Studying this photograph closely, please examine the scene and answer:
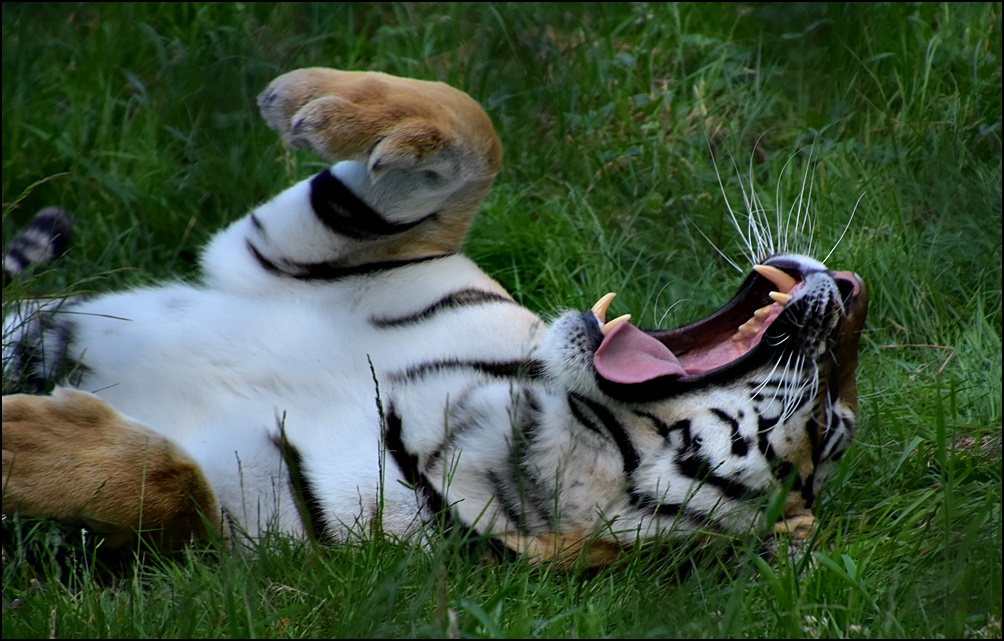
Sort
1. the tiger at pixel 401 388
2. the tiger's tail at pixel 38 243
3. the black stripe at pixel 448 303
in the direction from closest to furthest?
the tiger at pixel 401 388 → the black stripe at pixel 448 303 → the tiger's tail at pixel 38 243

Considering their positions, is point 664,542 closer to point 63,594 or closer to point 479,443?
point 479,443

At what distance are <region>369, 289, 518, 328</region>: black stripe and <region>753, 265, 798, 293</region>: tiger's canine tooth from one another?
0.57 metres

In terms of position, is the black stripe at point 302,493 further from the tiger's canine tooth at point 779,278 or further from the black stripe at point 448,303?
the tiger's canine tooth at point 779,278

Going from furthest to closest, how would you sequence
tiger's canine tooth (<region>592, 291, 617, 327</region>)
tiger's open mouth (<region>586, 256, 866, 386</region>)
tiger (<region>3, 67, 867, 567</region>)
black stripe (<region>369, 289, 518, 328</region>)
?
black stripe (<region>369, 289, 518, 328</region>), tiger's canine tooth (<region>592, 291, 617, 327</region>), tiger's open mouth (<region>586, 256, 866, 386</region>), tiger (<region>3, 67, 867, 567</region>)

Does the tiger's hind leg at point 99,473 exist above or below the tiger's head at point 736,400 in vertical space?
above

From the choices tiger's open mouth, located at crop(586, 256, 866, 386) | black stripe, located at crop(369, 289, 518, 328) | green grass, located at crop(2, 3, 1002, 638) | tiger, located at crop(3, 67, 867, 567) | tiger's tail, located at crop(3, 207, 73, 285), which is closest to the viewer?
green grass, located at crop(2, 3, 1002, 638)

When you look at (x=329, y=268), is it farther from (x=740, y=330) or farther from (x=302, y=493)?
(x=740, y=330)

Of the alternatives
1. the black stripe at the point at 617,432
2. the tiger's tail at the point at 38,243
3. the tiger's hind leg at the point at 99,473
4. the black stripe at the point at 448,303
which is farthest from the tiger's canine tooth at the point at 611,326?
the tiger's tail at the point at 38,243

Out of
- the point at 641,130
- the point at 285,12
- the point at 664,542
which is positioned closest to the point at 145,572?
the point at 664,542

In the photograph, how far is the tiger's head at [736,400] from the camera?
205cm

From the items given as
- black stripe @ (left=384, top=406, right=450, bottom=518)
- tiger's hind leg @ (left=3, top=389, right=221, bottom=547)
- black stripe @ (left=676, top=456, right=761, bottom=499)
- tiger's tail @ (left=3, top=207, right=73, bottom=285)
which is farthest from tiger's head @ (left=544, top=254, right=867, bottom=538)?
tiger's tail @ (left=3, top=207, right=73, bottom=285)

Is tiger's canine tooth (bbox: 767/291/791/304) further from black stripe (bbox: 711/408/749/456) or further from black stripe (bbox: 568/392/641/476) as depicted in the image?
black stripe (bbox: 568/392/641/476)

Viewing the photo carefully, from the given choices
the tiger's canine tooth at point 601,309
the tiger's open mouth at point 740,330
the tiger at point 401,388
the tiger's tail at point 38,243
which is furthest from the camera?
the tiger's tail at point 38,243

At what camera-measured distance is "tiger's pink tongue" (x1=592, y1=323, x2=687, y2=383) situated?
2092 millimetres
